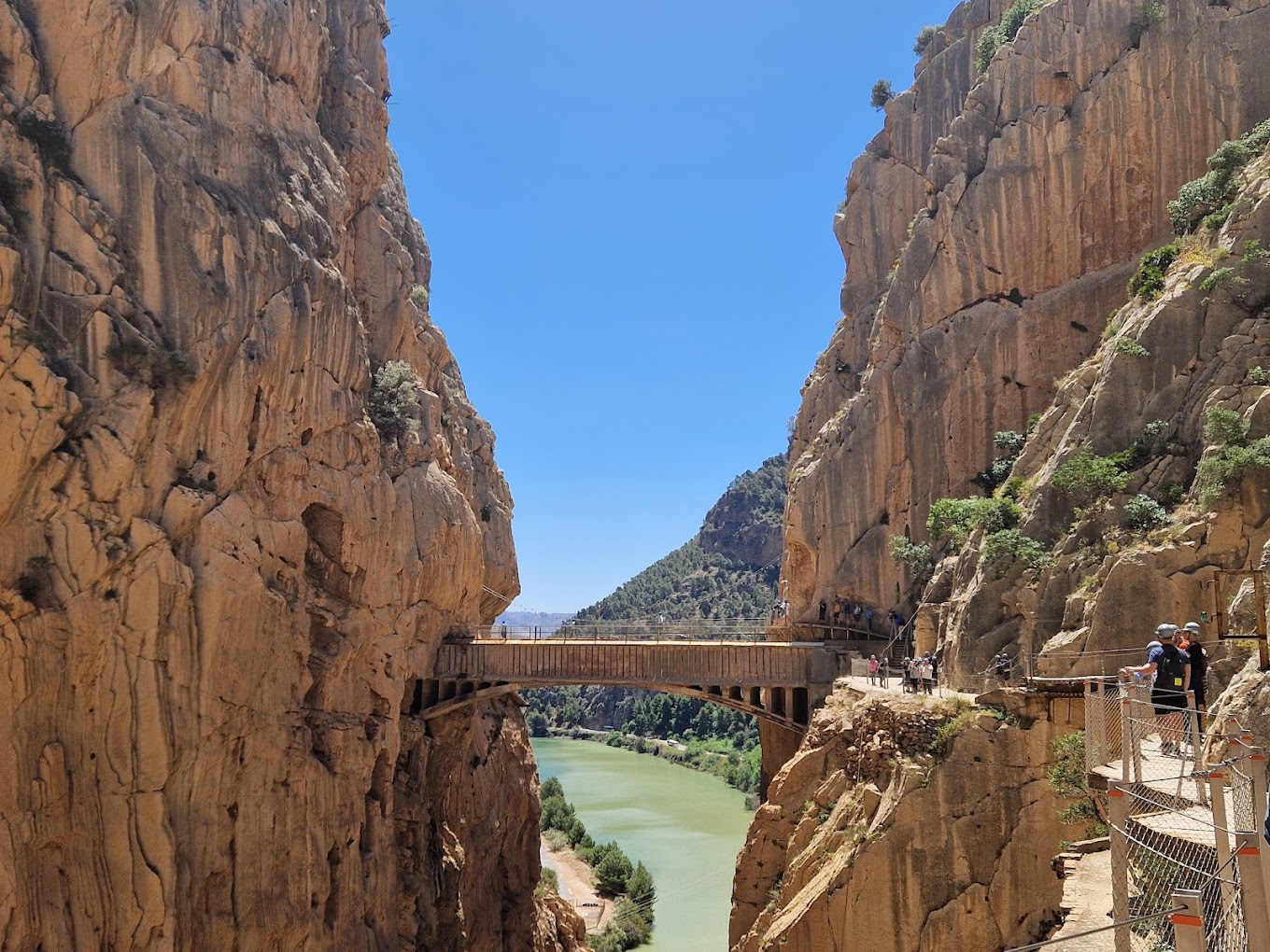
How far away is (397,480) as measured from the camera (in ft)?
107

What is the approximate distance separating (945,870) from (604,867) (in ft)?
126

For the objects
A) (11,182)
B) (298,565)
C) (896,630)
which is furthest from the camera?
(896,630)

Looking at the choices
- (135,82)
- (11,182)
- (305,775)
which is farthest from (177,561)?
(135,82)

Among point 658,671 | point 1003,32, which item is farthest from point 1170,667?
point 1003,32

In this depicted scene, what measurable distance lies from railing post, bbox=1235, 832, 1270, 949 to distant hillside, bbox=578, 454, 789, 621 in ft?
411

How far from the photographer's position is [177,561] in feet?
82.2

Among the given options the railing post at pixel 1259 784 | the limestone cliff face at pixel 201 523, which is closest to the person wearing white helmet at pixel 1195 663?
the railing post at pixel 1259 784

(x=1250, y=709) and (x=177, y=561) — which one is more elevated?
(x=177, y=561)

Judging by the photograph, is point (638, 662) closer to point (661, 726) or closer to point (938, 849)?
point (938, 849)

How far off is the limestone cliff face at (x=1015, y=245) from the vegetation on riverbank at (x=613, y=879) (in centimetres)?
1875

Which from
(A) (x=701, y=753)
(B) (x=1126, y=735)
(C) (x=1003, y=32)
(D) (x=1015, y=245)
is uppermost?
(C) (x=1003, y=32)

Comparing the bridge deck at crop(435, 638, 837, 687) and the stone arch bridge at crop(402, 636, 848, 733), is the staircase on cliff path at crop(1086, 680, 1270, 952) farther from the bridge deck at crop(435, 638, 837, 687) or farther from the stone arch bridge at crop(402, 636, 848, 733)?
the bridge deck at crop(435, 638, 837, 687)

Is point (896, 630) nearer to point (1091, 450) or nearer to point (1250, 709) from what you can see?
point (1091, 450)

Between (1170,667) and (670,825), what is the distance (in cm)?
6107
